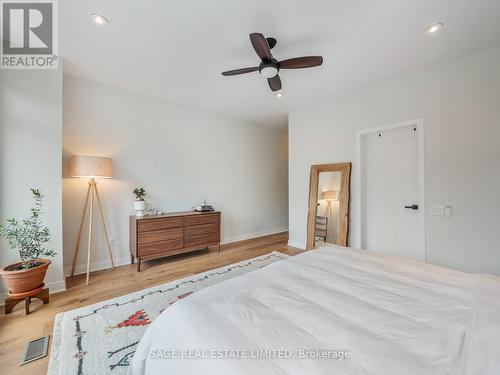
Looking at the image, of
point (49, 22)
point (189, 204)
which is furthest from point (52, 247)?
point (49, 22)

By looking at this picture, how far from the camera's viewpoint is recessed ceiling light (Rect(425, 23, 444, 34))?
6.90 ft

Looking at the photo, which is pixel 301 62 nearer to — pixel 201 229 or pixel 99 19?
pixel 99 19

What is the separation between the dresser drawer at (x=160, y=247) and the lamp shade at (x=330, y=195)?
2619 mm

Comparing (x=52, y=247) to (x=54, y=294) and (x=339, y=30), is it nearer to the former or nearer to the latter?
(x=54, y=294)

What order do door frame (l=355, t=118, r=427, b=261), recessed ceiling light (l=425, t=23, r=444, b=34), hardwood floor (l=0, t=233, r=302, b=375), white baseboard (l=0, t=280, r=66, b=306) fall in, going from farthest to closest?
door frame (l=355, t=118, r=427, b=261), white baseboard (l=0, t=280, r=66, b=306), recessed ceiling light (l=425, t=23, r=444, b=34), hardwood floor (l=0, t=233, r=302, b=375)

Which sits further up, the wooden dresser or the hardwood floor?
the wooden dresser

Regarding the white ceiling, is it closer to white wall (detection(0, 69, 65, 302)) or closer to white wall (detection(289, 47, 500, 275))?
white wall (detection(289, 47, 500, 275))

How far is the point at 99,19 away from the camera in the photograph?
2.05m

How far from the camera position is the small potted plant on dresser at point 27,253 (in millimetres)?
2182

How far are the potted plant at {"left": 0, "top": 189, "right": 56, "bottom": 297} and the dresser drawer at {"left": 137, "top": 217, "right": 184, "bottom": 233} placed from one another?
3.32 feet

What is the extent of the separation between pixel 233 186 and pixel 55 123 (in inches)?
127

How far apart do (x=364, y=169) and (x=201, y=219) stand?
2897 mm

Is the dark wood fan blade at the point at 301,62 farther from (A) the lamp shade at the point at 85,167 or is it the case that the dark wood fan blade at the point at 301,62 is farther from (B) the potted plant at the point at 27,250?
(B) the potted plant at the point at 27,250

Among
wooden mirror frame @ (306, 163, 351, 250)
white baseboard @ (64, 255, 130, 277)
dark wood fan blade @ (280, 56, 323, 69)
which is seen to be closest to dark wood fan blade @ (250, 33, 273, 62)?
dark wood fan blade @ (280, 56, 323, 69)
